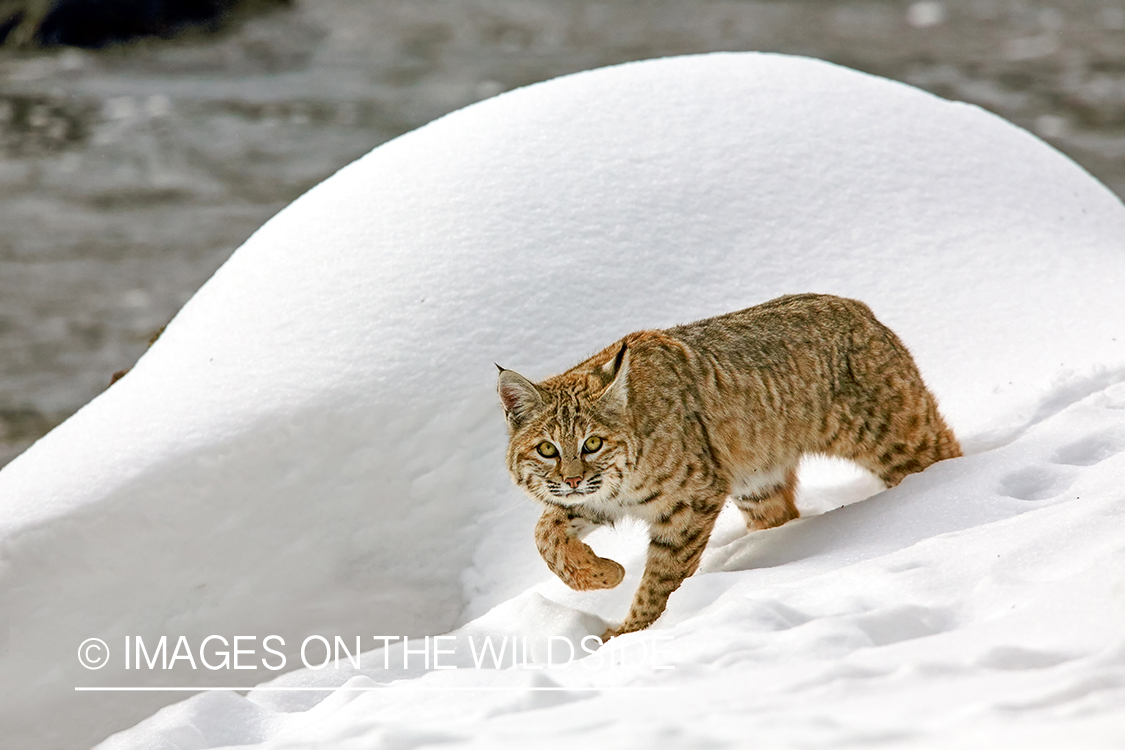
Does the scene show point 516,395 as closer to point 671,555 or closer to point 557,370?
point 671,555

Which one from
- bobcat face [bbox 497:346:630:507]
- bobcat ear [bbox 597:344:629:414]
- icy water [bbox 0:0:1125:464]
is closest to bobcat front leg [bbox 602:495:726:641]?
bobcat face [bbox 497:346:630:507]

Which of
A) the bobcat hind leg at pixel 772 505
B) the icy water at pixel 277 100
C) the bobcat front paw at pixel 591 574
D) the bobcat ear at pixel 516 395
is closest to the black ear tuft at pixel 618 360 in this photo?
the bobcat ear at pixel 516 395

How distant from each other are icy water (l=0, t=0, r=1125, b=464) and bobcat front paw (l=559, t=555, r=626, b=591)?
5.23 metres

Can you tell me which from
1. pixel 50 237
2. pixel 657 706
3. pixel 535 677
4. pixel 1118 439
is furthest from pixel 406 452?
pixel 50 237

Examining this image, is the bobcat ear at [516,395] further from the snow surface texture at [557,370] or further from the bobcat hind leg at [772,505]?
the bobcat hind leg at [772,505]

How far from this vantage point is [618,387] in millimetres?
2902

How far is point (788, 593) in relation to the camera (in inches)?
104

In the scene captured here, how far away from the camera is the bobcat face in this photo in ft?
9.39

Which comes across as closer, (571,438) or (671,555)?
(571,438)

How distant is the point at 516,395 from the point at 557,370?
96cm

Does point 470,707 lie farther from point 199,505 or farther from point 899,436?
point 199,505

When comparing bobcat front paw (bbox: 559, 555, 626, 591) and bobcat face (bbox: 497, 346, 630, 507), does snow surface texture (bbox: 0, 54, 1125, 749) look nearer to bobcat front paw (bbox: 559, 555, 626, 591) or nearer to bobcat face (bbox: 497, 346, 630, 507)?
bobcat front paw (bbox: 559, 555, 626, 591)

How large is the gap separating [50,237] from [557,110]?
7207mm

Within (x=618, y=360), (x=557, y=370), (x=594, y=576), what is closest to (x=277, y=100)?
(x=557, y=370)
